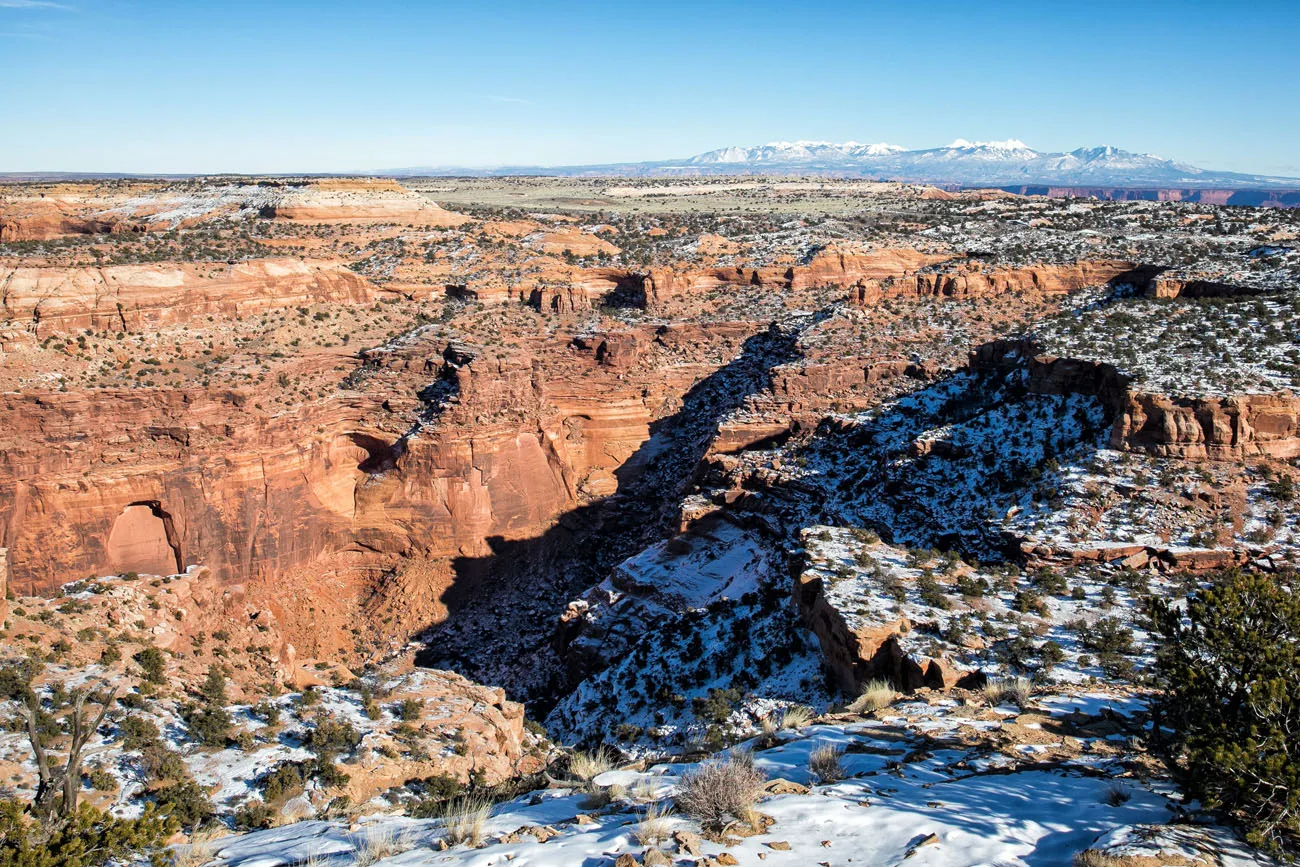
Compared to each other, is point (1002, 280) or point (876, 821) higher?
point (1002, 280)

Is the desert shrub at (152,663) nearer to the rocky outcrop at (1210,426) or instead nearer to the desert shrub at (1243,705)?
the desert shrub at (1243,705)

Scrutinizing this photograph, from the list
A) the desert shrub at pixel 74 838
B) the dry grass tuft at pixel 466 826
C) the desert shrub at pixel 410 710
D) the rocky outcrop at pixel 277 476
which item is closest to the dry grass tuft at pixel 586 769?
the dry grass tuft at pixel 466 826

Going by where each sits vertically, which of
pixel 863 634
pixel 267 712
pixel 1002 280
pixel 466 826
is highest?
pixel 1002 280

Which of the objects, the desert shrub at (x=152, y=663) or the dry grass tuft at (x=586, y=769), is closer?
the dry grass tuft at (x=586, y=769)

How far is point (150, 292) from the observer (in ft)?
108

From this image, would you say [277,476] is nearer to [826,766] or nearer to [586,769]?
[586,769]

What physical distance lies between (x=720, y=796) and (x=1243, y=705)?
220 inches

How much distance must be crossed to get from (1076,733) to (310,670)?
1861 cm

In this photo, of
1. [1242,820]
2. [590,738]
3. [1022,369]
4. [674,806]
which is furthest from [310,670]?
[1022,369]

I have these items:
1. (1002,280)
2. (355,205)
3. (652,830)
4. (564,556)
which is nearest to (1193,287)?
(1002,280)

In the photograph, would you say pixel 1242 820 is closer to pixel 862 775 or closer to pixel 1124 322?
pixel 862 775

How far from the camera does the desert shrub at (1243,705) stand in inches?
339

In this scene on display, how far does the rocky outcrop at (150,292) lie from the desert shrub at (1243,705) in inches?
1293

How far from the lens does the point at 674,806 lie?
1099 centimetres
